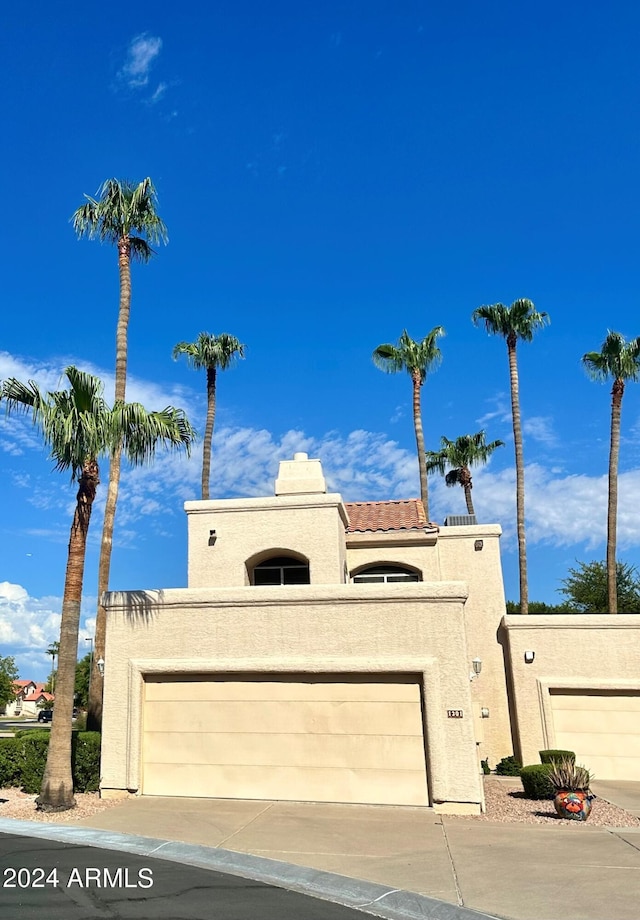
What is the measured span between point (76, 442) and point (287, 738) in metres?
7.05

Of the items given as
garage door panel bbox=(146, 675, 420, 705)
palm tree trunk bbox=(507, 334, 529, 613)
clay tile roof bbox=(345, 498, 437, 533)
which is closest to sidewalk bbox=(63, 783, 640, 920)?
garage door panel bbox=(146, 675, 420, 705)

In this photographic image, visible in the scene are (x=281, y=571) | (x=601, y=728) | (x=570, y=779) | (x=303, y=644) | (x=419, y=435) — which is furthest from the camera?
(x=419, y=435)

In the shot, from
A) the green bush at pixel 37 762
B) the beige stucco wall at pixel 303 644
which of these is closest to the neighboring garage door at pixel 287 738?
the beige stucco wall at pixel 303 644

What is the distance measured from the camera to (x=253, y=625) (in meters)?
13.8

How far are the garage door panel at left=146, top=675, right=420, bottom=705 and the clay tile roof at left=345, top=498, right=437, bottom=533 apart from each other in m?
7.84

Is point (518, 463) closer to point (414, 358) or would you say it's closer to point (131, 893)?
point (414, 358)

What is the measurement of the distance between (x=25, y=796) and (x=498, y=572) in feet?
45.4

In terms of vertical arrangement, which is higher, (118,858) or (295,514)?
(295,514)

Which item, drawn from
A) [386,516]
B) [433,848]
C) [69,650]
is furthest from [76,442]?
[386,516]

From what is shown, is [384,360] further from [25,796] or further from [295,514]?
[25,796]

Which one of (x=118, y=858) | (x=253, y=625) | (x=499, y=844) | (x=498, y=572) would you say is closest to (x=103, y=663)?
(x=253, y=625)

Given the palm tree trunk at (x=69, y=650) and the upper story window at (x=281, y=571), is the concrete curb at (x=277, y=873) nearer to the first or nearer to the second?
the palm tree trunk at (x=69, y=650)

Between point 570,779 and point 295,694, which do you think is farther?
point 295,694

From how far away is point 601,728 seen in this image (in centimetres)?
1767
